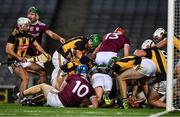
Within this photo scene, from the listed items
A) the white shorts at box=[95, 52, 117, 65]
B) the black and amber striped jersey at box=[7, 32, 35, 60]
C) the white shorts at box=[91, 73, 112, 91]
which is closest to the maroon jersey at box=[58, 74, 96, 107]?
the white shorts at box=[91, 73, 112, 91]

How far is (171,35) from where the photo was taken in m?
9.10

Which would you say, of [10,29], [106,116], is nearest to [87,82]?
[106,116]

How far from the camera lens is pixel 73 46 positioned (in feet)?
38.8

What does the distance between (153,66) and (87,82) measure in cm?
104

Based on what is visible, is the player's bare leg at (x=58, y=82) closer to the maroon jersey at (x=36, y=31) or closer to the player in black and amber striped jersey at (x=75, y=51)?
the player in black and amber striped jersey at (x=75, y=51)

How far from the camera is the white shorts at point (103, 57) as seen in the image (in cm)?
1173

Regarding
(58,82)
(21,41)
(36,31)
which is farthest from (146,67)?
(36,31)

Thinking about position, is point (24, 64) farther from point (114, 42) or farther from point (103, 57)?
point (114, 42)

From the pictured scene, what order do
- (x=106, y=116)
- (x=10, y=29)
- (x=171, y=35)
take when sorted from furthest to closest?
(x=10, y=29), (x=171, y=35), (x=106, y=116)

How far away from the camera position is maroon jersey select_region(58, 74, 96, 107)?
10.3m

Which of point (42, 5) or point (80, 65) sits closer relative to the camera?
point (80, 65)

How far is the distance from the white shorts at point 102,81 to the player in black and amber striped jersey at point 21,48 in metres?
1.41

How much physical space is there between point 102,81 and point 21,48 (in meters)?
1.84

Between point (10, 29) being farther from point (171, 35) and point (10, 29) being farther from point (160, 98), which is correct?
point (171, 35)
